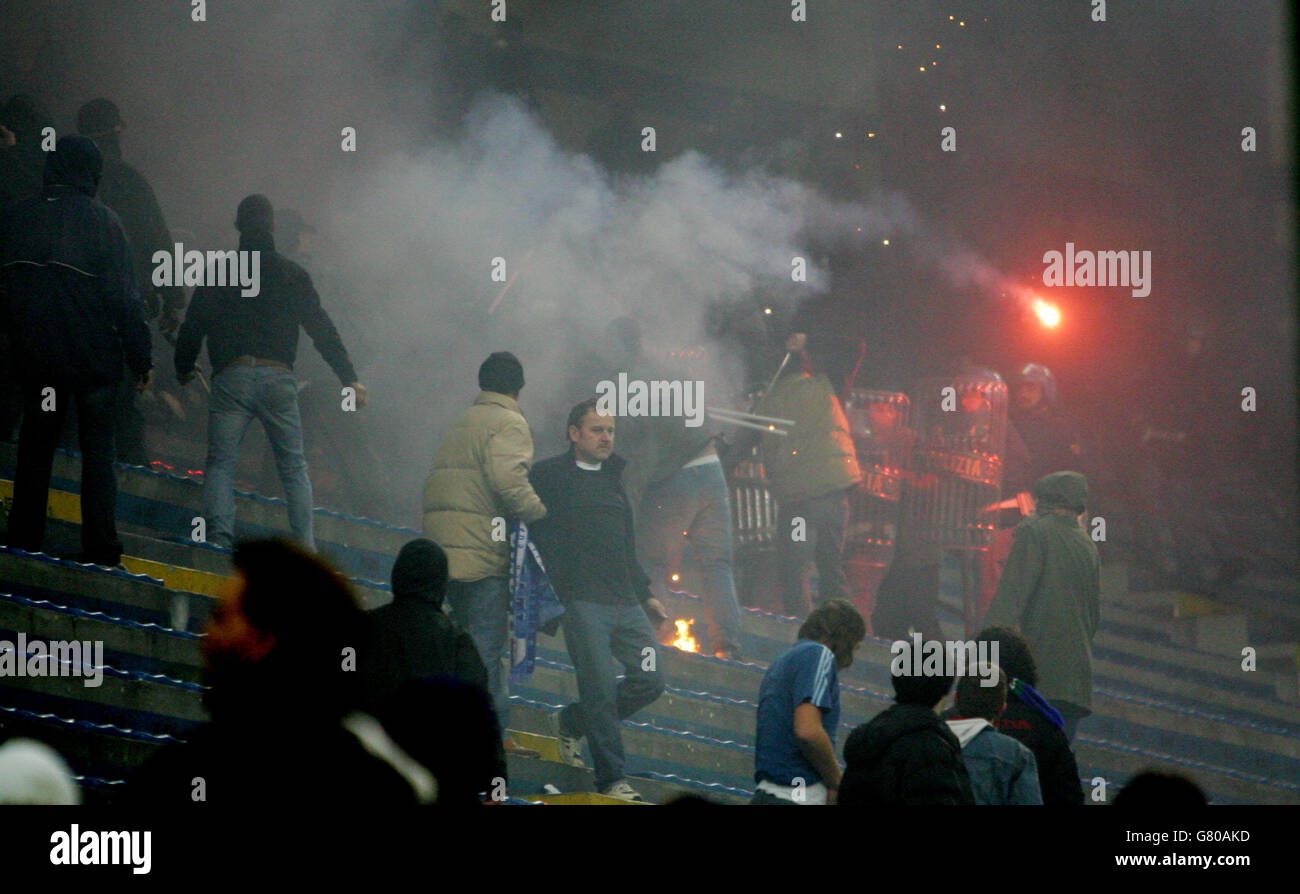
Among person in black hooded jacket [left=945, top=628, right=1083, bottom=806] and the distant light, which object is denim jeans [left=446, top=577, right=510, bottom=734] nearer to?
person in black hooded jacket [left=945, top=628, right=1083, bottom=806]

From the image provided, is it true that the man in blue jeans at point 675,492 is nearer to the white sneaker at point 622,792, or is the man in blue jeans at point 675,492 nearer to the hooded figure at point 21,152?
the white sneaker at point 622,792

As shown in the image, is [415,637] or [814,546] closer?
[415,637]

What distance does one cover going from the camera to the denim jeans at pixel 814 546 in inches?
358

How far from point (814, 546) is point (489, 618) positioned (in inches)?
131

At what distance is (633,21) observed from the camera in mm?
11477

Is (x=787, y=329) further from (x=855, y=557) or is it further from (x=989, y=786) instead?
(x=989, y=786)

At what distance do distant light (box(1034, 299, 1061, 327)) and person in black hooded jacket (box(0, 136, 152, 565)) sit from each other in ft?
31.0

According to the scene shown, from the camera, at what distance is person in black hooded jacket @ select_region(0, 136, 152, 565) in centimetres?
593

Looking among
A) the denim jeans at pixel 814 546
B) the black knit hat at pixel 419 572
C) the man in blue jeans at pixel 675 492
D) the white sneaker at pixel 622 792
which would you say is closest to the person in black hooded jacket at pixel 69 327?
the black knit hat at pixel 419 572

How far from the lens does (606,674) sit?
6.30 metres

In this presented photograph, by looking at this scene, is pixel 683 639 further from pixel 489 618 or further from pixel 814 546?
pixel 489 618

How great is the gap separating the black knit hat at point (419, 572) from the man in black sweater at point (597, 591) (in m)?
1.33

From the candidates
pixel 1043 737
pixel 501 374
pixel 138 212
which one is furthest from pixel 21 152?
pixel 1043 737
